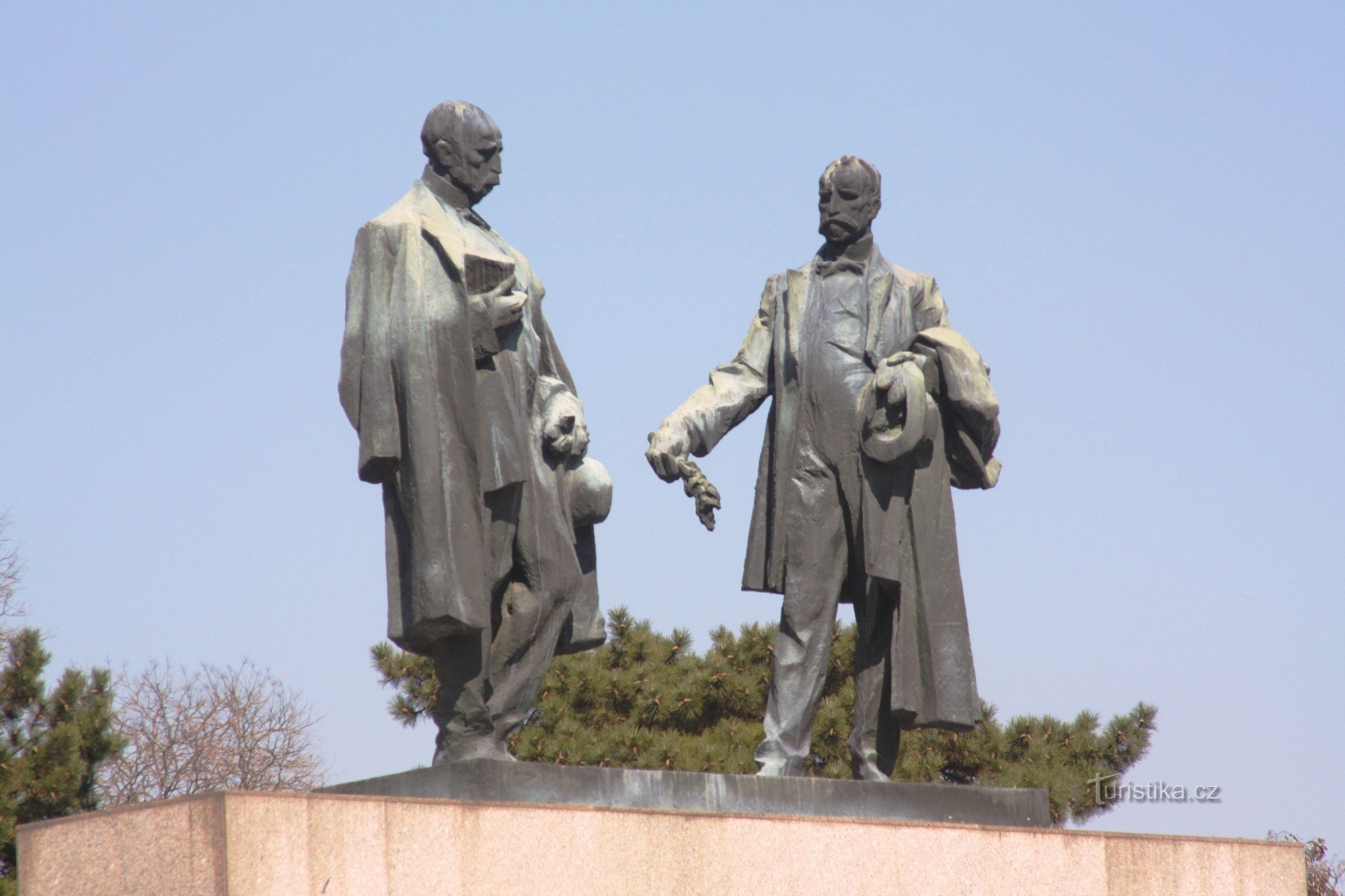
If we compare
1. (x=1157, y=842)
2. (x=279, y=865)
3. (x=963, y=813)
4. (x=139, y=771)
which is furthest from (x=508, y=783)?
(x=139, y=771)

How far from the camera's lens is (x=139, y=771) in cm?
2747

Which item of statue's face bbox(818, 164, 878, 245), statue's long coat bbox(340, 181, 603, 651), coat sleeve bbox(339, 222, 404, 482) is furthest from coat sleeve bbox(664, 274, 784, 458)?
coat sleeve bbox(339, 222, 404, 482)

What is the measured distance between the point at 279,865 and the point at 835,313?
12.3 feet

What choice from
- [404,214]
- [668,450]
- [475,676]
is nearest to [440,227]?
[404,214]

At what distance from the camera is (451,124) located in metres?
7.69

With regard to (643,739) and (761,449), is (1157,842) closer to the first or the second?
(761,449)

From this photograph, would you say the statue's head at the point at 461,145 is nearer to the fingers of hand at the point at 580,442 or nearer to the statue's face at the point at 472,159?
the statue's face at the point at 472,159

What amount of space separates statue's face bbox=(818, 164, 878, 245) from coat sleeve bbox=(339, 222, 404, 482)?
2.19 metres

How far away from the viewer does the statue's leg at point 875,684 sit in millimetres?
8367

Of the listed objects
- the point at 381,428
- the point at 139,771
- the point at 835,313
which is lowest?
the point at 139,771

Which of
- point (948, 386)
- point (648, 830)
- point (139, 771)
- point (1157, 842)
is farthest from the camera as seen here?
point (139, 771)

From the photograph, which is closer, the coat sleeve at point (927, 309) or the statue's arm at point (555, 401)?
the statue's arm at point (555, 401)

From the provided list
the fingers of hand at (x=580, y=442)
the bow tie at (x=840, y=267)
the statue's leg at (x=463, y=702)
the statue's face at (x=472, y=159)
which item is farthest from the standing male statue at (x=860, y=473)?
the statue's leg at (x=463, y=702)

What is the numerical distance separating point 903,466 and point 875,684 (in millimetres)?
932
